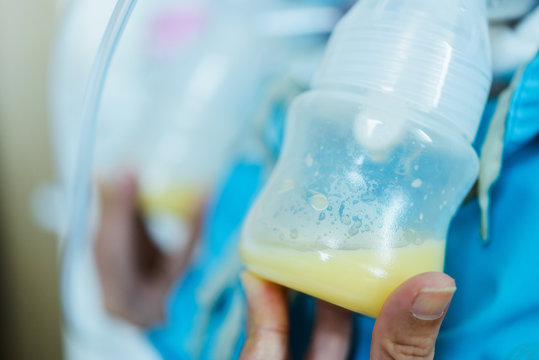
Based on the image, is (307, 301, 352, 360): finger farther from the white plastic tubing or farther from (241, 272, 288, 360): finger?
the white plastic tubing

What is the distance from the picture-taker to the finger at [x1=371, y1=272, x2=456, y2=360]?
249mm

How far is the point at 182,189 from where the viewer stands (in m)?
0.80

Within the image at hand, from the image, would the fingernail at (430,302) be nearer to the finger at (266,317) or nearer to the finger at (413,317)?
the finger at (413,317)

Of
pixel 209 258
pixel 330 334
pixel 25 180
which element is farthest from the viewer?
pixel 25 180

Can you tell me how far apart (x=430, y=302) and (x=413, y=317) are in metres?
0.01

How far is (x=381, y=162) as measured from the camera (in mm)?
296

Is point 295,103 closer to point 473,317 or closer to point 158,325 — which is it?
point 473,317

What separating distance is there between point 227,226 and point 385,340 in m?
0.42

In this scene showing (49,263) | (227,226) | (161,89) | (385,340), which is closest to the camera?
(385,340)

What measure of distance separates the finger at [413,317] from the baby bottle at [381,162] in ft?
0.06

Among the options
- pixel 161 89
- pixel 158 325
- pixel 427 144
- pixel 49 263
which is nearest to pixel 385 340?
pixel 427 144

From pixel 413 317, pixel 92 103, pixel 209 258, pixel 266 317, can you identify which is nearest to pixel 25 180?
pixel 209 258

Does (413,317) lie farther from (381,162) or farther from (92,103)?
(92,103)

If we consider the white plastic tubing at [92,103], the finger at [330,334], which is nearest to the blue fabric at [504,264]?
the finger at [330,334]
